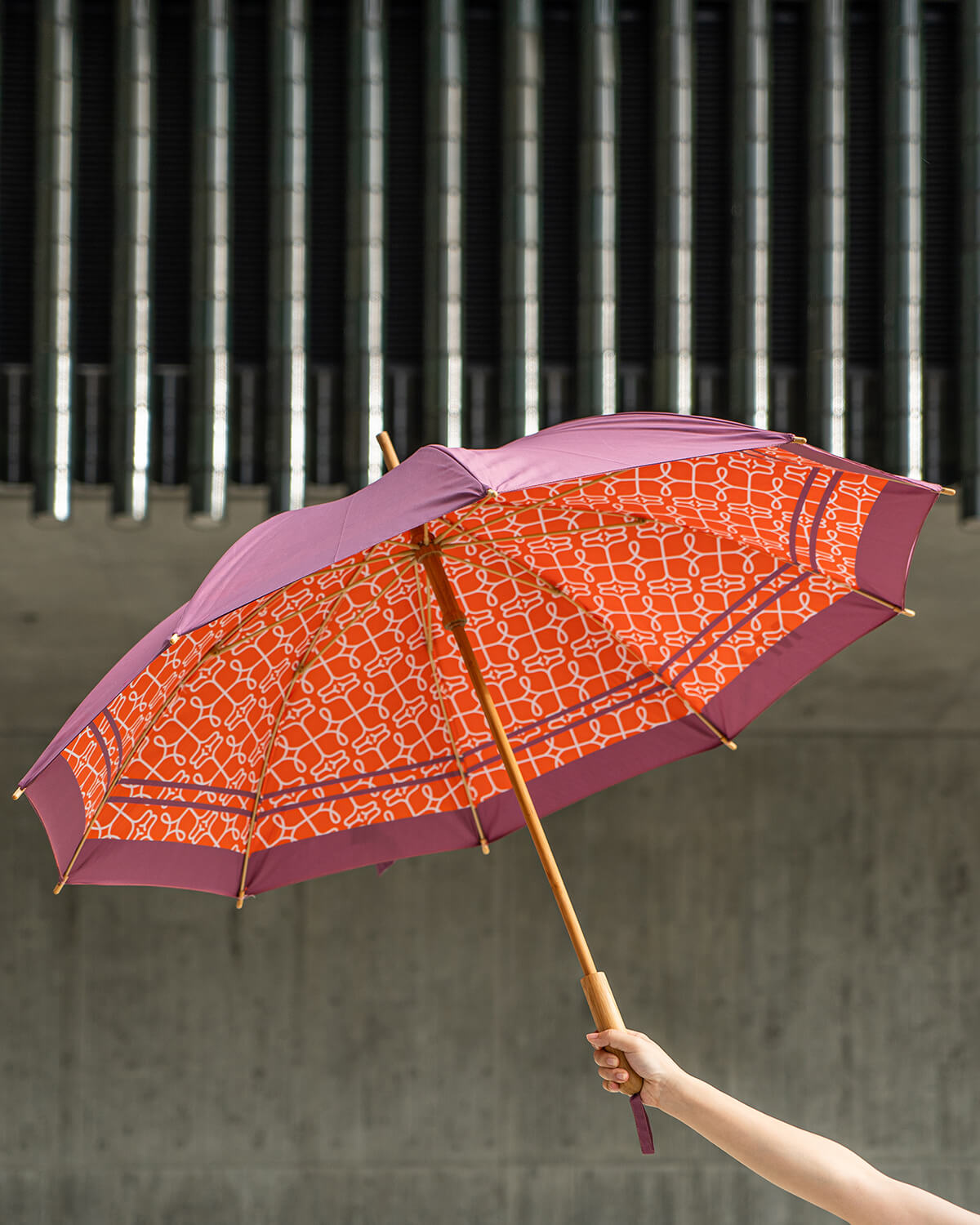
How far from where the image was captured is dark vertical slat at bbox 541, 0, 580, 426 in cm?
443

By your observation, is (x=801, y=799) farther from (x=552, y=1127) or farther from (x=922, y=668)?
(x=552, y=1127)

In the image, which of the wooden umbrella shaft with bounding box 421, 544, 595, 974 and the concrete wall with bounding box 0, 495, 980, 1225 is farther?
the concrete wall with bounding box 0, 495, 980, 1225

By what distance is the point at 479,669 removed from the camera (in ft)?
5.99

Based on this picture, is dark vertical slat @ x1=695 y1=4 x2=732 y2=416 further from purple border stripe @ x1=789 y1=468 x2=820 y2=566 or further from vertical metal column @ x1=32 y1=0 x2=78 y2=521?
purple border stripe @ x1=789 y1=468 x2=820 y2=566

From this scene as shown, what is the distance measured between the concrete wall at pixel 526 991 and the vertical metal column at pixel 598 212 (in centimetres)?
185

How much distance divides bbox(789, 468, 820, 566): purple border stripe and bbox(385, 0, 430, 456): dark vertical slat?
8.59 ft

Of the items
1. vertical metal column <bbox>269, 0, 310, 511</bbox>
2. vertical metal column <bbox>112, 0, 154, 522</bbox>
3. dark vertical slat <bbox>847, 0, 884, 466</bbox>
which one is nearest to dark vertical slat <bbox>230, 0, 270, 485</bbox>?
vertical metal column <bbox>269, 0, 310, 511</bbox>

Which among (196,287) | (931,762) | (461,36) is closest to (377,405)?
(196,287)

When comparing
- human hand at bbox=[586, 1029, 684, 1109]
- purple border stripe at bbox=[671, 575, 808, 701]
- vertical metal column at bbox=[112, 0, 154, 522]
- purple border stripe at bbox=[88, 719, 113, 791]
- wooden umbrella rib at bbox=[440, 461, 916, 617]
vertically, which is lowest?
human hand at bbox=[586, 1029, 684, 1109]

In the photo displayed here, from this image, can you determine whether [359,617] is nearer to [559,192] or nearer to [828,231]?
[559,192]

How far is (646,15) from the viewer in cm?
446

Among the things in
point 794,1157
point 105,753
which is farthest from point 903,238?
point 794,1157

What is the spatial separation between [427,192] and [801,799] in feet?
10.7

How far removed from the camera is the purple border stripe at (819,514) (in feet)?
6.21
